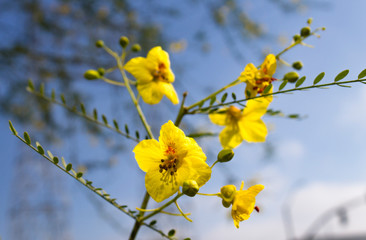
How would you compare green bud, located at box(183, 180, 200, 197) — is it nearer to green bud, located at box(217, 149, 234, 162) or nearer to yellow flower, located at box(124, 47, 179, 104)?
green bud, located at box(217, 149, 234, 162)

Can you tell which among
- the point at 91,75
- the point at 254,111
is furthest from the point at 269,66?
the point at 91,75

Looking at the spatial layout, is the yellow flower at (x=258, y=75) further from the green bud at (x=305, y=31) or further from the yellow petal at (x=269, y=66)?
the green bud at (x=305, y=31)

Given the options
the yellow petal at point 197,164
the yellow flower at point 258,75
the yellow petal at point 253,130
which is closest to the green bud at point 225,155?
the yellow petal at point 197,164

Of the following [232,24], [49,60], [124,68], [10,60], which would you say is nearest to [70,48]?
[49,60]

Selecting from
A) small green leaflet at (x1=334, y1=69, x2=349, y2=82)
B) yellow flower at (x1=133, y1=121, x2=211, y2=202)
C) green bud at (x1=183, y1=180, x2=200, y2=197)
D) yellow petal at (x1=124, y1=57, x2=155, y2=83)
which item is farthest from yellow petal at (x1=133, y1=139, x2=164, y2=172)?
small green leaflet at (x1=334, y1=69, x2=349, y2=82)

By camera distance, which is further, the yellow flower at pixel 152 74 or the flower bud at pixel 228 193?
the yellow flower at pixel 152 74

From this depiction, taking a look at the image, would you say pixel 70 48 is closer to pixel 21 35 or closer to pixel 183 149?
pixel 21 35
